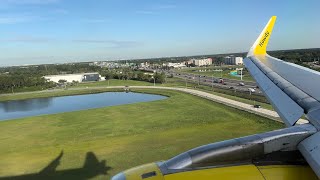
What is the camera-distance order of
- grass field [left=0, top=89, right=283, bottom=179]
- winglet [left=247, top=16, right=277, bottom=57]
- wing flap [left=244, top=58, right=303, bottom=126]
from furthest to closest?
grass field [left=0, top=89, right=283, bottom=179], winglet [left=247, top=16, right=277, bottom=57], wing flap [left=244, top=58, right=303, bottom=126]

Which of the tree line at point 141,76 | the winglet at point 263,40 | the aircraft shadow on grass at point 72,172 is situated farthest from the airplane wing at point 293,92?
the tree line at point 141,76

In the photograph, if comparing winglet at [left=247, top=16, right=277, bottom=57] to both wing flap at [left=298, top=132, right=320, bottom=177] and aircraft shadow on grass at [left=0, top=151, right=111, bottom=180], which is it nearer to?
wing flap at [left=298, top=132, right=320, bottom=177]

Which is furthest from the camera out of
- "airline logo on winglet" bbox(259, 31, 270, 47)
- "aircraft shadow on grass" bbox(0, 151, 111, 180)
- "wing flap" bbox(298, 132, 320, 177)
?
"aircraft shadow on grass" bbox(0, 151, 111, 180)

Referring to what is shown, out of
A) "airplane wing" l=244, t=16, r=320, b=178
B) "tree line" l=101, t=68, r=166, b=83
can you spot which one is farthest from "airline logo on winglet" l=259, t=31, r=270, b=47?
"tree line" l=101, t=68, r=166, b=83

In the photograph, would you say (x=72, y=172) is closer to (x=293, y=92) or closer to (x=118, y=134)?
(x=118, y=134)

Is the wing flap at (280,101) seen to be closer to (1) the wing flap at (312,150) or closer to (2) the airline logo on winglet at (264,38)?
(1) the wing flap at (312,150)

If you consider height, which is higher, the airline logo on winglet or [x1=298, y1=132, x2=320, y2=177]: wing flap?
the airline logo on winglet

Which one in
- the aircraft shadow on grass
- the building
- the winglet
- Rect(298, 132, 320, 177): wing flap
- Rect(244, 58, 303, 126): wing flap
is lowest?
the building
